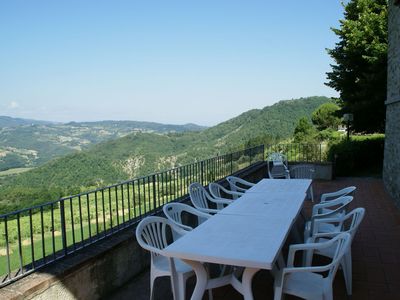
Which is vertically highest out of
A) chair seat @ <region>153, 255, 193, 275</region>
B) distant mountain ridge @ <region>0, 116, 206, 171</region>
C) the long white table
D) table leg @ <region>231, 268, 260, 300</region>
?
the long white table

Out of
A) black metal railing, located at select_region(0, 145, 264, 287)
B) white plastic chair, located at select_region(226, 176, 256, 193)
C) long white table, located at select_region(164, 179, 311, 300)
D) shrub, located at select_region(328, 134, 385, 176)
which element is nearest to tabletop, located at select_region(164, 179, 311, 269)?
long white table, located at select_region(164, 179, 311, 300)

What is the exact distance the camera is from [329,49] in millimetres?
14328

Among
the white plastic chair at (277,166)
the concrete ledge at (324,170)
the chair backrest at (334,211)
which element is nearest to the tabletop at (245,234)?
the chair backrest at (334,211)

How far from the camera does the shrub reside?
11070mm

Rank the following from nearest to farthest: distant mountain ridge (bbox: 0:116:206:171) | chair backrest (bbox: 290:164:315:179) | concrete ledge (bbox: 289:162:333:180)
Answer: chair backrest (bbox: 290:164:315:179) < concrete ledge (bbox: 289:162:333:180) < distant mountain ridge (bbox: 0:116:206:171)

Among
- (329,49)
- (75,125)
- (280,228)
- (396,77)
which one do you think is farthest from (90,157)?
(75,125)

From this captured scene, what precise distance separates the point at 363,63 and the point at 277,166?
685 centimetres

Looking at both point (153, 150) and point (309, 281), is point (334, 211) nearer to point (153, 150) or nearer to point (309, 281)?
A: point (309, 281)

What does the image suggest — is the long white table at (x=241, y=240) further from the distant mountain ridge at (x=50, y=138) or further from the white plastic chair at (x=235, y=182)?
the distant mountain ridge at (x=50, y=138)

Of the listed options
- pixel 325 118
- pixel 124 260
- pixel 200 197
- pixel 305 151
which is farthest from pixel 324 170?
pixel 325 118

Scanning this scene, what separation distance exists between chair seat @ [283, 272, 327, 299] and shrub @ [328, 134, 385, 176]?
8752 mm

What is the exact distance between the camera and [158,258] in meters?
3.01

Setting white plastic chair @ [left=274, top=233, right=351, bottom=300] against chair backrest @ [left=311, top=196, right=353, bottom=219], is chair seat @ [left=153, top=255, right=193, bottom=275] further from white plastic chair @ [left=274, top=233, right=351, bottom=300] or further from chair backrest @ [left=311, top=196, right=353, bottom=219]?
chair backrest @ [left=311, top=196, right=353, bottom=219]

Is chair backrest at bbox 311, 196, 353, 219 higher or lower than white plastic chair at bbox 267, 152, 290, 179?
higher
